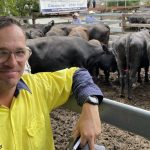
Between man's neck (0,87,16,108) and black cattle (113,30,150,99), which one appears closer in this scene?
man's neck (0,87,16,108)

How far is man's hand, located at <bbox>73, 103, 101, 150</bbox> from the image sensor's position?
1778mm

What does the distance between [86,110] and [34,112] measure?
0.28m

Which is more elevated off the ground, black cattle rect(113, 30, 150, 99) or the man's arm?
the man's arm

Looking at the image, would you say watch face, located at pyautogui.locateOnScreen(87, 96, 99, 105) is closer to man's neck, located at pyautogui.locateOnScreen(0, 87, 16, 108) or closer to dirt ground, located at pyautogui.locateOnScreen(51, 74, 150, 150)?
man's neck, located at pyautogui.locateOnScreen(0, 87, 16, 108)

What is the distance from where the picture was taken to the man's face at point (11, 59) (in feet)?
6.27

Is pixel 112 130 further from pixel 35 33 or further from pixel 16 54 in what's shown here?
pixel 35 33

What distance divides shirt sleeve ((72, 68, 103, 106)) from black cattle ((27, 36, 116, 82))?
20.2ft

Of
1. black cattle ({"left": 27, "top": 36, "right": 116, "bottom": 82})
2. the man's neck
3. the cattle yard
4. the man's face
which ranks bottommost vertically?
the cattle yard

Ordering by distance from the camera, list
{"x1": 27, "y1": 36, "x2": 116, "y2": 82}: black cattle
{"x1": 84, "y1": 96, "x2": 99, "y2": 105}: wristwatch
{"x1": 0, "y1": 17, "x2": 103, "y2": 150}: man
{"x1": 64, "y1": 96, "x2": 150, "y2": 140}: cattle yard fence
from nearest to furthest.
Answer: {"x1": 64, "y1": 96, "x2": 150, "y2": 140}: cattle yard fence → {"x1": 0, "y1": 17, "x2": 103, "y2": 150}: man → {"x1": 84, "y1": 96, "x2": 99, "y2": 105}: wristwatch → {"x1": 27, "y1": 36, "x2": 116, "y2": 82}: black cattle

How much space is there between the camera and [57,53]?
27.8 feet

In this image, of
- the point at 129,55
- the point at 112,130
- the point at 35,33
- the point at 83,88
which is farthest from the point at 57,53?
the point at 83,88

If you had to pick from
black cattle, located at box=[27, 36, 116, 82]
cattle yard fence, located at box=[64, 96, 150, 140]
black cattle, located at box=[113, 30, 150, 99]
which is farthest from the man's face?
black cattle, located at box=[27, 36, 116, 82]

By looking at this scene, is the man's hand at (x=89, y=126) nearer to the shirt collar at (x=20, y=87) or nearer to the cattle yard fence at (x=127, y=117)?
the cattle yard fence at (x=127, y=117)

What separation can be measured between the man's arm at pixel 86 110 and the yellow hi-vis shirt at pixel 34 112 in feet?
0.20
